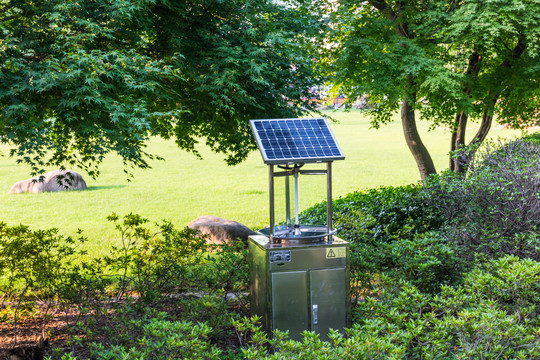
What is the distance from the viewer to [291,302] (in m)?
4.59

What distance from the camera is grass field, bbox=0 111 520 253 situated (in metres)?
17.3

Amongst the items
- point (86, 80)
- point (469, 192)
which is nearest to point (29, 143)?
point (86, 80)

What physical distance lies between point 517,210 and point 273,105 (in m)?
3.45

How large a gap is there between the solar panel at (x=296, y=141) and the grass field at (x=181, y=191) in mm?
410

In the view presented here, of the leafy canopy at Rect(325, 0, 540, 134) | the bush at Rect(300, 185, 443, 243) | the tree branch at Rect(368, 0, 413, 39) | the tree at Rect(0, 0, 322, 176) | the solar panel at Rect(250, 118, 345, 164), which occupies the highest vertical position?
the tree branch at Rect(368, 0, 413, 39)

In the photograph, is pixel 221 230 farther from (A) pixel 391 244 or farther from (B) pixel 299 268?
(B) pixel 299 268

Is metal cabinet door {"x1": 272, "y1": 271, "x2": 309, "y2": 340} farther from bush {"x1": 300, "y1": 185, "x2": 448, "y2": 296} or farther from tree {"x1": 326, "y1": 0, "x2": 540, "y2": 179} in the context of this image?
tree {"x1": 326, "y1": 0, "x2": 540, "y2": 179}

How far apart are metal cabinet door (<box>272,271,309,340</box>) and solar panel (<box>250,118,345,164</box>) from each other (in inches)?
42.2

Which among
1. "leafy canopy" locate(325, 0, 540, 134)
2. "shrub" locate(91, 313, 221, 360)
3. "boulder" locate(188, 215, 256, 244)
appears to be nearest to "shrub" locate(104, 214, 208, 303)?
"shrub" locate(91, 313, 221, 360)

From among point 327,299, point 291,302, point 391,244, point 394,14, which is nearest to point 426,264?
point 391,244

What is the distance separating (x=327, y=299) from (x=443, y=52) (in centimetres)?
860

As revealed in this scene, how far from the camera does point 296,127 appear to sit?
5027mm

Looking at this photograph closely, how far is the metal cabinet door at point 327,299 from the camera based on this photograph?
4.62m

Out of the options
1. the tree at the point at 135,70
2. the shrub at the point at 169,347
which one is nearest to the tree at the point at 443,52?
the tree at the point at 135,70
